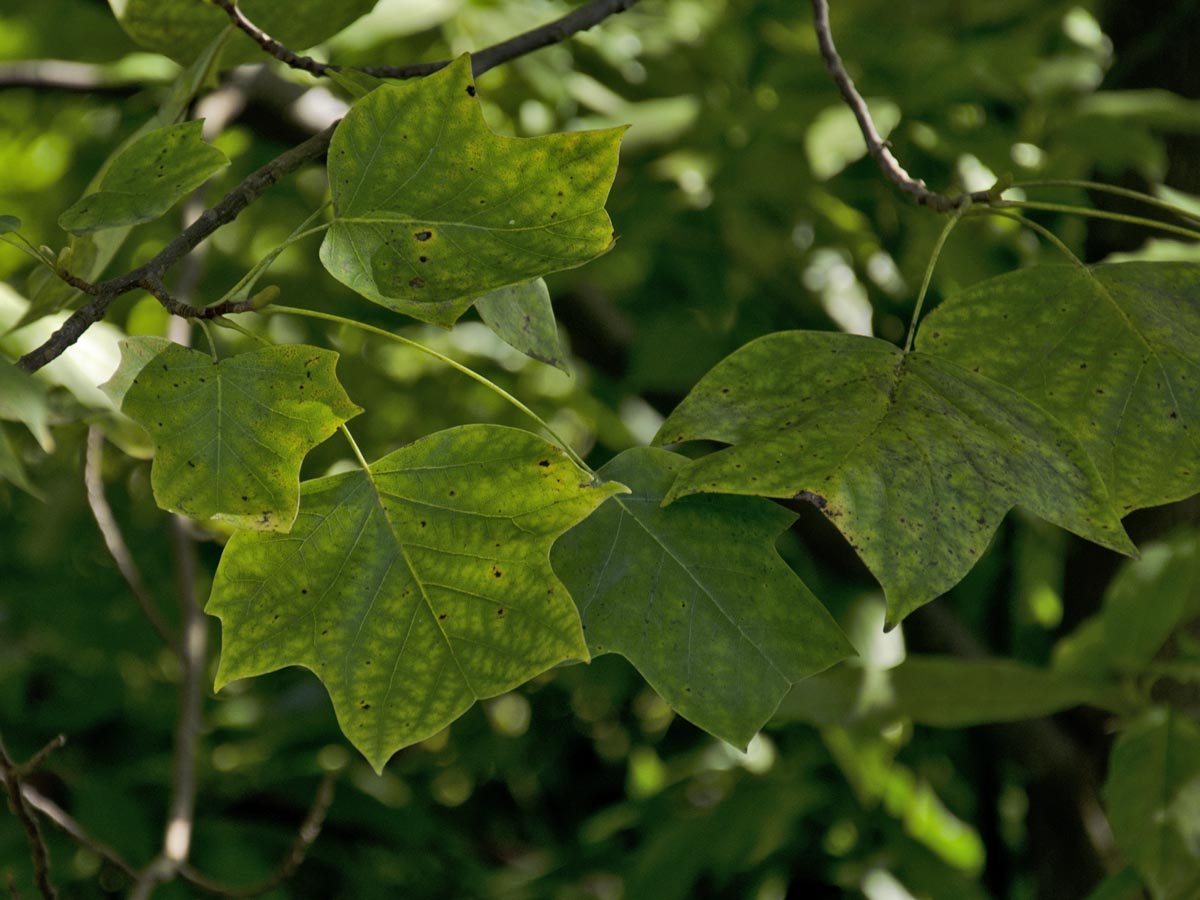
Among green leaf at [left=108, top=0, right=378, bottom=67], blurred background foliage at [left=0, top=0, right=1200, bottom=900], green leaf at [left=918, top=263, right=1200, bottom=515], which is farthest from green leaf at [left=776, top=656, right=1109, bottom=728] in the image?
green leaf at [left=108, top=0, right=378, bottom=67]

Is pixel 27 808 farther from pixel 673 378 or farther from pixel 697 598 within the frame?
pixel 673 378

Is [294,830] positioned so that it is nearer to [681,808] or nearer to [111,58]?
[681,808]

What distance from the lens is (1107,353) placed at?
0.48 metres

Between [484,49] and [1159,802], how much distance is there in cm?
81

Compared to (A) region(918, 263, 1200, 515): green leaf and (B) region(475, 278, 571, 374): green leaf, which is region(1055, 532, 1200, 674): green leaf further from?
(B) region(475, 278, 571, 374): green leaf

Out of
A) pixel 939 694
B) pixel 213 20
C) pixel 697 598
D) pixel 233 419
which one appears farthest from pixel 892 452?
pixel 939 694

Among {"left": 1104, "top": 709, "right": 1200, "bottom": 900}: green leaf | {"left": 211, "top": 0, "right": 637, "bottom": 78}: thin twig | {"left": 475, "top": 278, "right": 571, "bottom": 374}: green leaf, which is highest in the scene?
{"left": 211, "top": 0, "right": 637, "bottom": 78}: thin twig

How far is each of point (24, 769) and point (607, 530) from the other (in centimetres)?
34

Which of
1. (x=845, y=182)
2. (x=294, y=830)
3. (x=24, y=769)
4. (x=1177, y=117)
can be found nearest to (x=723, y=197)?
(x=845, y=182)

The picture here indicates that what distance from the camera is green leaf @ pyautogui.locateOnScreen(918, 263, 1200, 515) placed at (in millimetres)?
459

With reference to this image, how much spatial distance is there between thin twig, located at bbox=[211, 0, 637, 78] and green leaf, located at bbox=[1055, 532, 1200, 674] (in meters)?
0.77

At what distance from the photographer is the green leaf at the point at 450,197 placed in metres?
0.41

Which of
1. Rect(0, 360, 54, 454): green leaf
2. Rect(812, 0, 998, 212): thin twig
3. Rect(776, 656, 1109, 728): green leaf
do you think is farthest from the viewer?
Rect(776, 656, 1109, 728): green leaf

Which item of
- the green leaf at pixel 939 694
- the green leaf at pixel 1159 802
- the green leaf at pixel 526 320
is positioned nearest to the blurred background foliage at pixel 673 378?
the green leaf at pixel 939 694
